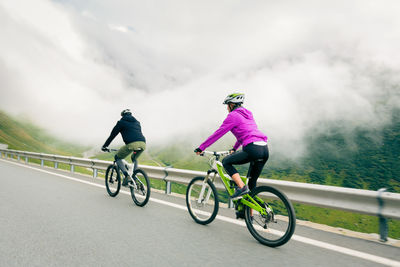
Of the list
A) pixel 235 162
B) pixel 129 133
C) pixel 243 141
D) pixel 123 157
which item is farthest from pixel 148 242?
pixel 123 157

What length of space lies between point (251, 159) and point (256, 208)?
66 centimetres

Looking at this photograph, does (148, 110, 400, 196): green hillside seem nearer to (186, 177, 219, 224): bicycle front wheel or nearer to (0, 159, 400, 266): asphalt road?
(186, 177, 219, 224): bicycle front wheel

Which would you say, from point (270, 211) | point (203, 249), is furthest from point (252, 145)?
point (203, 249)

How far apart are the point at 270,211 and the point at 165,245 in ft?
4.61

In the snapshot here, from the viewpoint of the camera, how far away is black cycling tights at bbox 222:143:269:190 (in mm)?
4082

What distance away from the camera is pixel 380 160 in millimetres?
163250

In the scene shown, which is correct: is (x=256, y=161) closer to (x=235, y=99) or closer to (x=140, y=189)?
(x=235, y=99)

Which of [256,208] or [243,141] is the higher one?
[243,141]

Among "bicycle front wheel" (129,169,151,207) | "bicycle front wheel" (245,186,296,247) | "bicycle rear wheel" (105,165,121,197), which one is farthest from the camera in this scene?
"bicycle rear wheel" (105,165,121,197)

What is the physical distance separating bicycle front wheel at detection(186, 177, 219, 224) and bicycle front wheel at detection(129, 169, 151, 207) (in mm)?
1209

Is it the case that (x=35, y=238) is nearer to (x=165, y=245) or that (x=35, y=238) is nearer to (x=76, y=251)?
(x=76, y=251)

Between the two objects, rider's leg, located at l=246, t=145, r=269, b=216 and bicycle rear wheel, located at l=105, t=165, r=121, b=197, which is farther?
bicycle rear wheel, located at l=105, t=165, r=121, b=197

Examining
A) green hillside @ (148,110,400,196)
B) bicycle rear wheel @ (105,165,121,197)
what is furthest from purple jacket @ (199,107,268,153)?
green hillside @ (148,110,400,196)

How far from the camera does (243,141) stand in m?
4.21
